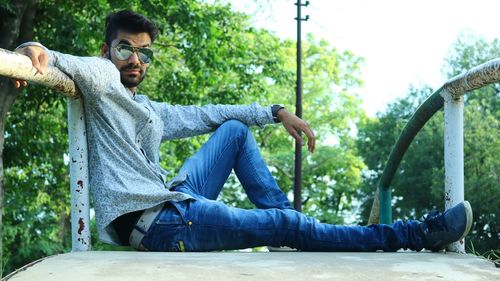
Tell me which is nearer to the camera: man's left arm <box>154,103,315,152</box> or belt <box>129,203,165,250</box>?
belt <box>129,203,165,250</box>

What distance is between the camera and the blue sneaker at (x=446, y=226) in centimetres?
235

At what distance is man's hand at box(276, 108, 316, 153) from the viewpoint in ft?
9.09

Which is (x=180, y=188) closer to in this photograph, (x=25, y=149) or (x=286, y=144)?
(x=25, y=149)

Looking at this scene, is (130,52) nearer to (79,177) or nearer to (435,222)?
(79,177)

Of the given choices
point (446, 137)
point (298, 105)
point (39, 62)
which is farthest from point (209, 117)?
point (298, 105)

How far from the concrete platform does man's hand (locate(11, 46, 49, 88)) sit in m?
0.45

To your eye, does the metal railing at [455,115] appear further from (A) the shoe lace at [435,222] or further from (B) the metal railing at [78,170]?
(B) the metal railing at [78,170]

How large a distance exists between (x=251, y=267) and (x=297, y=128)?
1019 mm

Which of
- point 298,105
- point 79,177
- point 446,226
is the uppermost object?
point 298,105

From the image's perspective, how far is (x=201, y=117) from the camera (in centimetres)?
298

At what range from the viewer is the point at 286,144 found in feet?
94.5

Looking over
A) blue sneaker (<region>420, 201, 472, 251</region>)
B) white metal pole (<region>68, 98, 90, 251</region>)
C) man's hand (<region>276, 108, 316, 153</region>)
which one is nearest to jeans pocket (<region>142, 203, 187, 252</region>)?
white metal pole (<region>68, 98, 90, 251</region>)

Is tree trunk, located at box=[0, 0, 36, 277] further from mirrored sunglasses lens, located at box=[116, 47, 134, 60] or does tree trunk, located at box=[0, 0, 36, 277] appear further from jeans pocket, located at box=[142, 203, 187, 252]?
jeans pocket, located at box=[142, 203, 187, 252]

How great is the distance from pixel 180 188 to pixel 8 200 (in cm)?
1682
